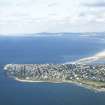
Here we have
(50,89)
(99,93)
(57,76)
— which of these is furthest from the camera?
(57,76)

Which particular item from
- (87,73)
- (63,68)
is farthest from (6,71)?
(87,73)

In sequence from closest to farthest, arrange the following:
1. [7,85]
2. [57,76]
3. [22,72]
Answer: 1. [7,85]
2. [57,76]
3. [22,72]

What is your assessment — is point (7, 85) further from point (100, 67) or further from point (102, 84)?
point (100, 67)

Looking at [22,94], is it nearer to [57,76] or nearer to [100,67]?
[57,76]

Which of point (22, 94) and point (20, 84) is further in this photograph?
point (20, 84)

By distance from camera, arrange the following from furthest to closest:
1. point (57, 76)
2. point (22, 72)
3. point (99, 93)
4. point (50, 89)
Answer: point (22, 72), point (57, 76), point (50, 89), point (99, 93)

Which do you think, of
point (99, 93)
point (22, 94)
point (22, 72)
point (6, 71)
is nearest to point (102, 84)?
point (99, 93)
